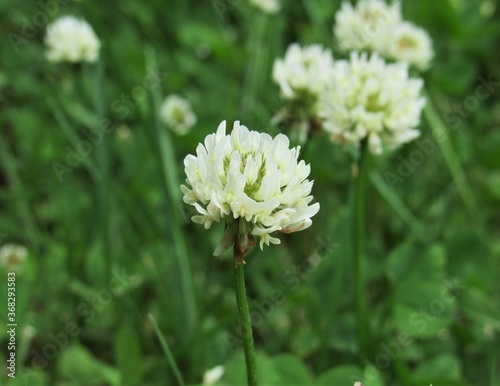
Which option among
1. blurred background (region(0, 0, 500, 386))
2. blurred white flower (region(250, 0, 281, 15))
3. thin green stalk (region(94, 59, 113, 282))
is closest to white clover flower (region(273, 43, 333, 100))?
blurred background (region(0, 0, 500, 386))

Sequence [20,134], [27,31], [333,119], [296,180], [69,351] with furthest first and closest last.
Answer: [27,31] → [20,134] → [69,351] → [333,119] → [296,180]

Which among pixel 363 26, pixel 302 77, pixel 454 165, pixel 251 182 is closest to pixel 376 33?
pixel 363 26

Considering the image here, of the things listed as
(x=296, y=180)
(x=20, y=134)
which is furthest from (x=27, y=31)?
(x=296, y=180)

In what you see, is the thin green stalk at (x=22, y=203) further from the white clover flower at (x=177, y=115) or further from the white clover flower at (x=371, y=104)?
the white clover flower at (x=371, y=104)

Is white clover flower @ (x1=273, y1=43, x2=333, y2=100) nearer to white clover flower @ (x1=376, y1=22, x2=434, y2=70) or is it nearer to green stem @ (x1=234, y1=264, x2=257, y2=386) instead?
white clover flower @ (x1=376, y1=22, x2=434, y2=70)

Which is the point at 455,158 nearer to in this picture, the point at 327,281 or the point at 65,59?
the point at 327,281

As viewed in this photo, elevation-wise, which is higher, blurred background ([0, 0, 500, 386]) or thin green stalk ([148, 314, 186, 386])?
blurred background ([0, 0, 500, 386])

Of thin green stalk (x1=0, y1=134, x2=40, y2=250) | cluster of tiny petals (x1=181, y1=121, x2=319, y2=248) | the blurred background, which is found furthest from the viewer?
thin green stalk (x1=0, y1=134, x2=40, y2=250)
